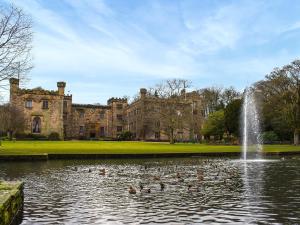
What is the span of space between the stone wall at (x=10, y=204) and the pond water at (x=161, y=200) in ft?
0.95

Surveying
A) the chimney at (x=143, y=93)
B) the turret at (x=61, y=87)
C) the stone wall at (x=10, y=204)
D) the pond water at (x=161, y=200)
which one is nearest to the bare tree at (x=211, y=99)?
the chimney at (x=143, y=93)

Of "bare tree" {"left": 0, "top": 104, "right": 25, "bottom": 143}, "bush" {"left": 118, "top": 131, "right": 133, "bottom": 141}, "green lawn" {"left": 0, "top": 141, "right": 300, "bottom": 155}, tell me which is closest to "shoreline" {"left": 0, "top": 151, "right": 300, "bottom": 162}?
"green lawn" {"left": 0, "top": 141, "right": 300, "bottom": 155}

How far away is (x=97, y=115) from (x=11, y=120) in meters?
27.5

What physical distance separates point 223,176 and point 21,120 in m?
58.7

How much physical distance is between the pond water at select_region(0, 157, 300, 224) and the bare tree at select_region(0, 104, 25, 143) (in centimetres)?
5042

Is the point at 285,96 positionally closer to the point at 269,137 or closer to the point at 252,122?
the point at 269,137

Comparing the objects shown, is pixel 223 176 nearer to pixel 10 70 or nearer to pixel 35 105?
pixel 10 70

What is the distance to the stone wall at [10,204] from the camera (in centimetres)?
973

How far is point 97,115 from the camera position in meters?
96.4

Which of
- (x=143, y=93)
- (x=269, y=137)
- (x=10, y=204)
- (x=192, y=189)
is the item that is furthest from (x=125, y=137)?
(x=10, y=204)

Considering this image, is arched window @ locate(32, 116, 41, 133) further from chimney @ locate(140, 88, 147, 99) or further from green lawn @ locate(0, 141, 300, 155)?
green lawn @ locate(0, 141, 300, 155)

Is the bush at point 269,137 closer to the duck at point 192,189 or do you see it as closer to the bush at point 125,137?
the bush at point 125,137

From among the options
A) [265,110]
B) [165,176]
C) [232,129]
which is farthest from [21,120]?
[165,176]

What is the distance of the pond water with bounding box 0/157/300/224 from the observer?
1165cm
